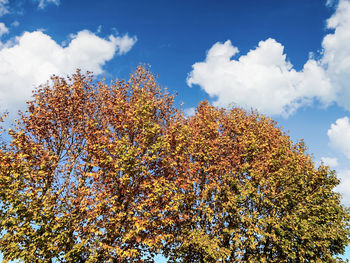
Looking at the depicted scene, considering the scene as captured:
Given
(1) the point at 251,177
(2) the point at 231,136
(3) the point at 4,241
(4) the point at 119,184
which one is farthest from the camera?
(2) the point at 231,136

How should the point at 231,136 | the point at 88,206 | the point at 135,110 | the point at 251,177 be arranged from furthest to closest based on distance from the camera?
1. the point at 231,136
2. the point at 251,177
3. the point at 135,110
4. the point at 88,206

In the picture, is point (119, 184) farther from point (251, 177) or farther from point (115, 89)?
point (251, 177)

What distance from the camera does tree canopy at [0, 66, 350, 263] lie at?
1611cm

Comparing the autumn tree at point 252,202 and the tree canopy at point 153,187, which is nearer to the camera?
the tree canopy at point 153,187

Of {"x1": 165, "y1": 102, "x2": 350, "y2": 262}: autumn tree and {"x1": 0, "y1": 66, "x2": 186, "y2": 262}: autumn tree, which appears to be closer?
{"x1": 0, "y1": 66, "x2": 186, "y2": 262}: autumn tree

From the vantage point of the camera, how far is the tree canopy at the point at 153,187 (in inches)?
634

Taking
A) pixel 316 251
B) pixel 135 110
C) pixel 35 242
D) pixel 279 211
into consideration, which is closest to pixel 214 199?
pixel 279 211

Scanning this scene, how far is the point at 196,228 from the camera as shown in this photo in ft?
70.4

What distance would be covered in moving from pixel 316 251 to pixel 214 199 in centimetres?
1181

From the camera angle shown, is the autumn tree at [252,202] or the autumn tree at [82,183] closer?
the autumn tree at [82,183]

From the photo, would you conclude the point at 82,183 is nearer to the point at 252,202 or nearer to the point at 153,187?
the point at 153,187

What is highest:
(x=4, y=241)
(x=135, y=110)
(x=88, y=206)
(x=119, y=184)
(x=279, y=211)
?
(x=135, y=110)

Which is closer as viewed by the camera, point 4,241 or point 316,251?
point 4,241

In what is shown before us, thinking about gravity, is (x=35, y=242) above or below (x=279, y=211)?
below
